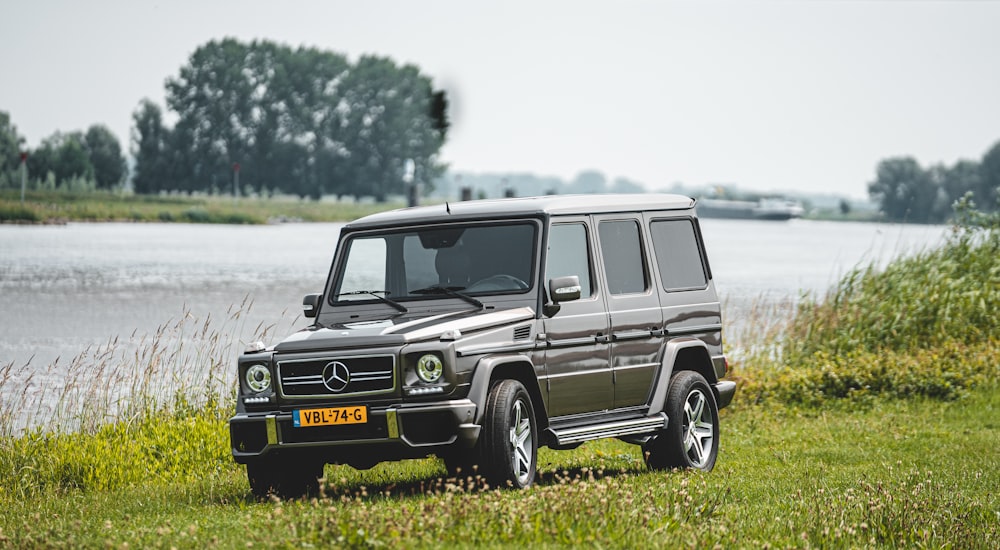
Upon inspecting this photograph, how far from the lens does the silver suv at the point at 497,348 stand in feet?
29.3

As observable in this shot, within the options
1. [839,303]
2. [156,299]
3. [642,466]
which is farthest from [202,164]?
[642,466]

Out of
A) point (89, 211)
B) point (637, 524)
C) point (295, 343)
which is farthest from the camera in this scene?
point (89, 211)

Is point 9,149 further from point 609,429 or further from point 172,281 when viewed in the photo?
point 609,429

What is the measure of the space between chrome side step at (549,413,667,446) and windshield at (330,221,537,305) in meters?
1.08

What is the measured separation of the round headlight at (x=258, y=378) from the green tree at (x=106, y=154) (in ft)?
363

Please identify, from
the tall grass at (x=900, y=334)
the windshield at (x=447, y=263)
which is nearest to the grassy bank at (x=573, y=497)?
the windshield at (x=447, y=263)

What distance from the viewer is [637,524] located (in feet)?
24.6

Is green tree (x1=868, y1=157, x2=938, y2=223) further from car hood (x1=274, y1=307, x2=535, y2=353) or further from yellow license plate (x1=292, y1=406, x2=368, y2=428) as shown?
yellow license plate (x1=292, y1=406, x2=368, y2=428)

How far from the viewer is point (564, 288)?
9.64 m

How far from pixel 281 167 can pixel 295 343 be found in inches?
4661

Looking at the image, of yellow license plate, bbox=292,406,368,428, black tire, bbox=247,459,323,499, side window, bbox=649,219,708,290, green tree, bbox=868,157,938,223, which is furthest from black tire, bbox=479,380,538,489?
green tree, bbox=868,157,938,223

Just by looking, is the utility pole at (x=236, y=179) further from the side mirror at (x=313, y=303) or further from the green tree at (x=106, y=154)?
the side mirror at (x=313, y=303)

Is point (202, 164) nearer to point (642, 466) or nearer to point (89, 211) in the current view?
point (89, 211)

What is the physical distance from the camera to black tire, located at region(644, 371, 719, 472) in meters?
11.0
